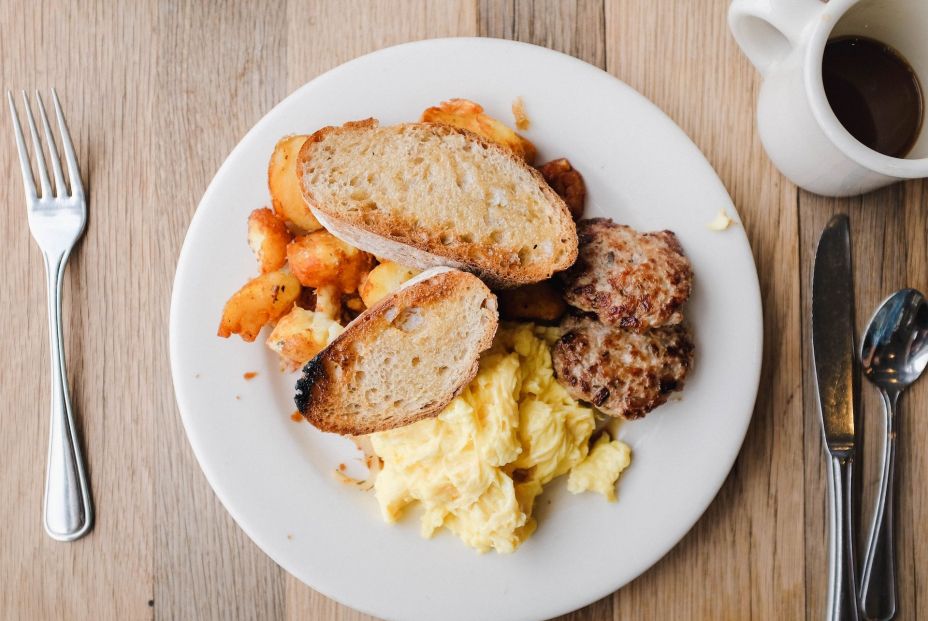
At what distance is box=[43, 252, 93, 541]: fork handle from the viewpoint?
1732 millimetres

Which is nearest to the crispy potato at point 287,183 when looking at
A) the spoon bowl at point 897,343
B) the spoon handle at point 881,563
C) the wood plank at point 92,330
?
the wood plank at point 92,330

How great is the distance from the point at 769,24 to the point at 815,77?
7.4 inches

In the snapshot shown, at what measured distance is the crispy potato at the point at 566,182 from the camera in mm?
1596

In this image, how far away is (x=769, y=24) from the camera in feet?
4.87

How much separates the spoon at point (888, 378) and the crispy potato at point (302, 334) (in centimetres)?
130

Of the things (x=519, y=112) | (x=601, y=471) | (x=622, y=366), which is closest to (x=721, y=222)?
(x=622, y=366)

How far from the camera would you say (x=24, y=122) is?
5.90 ft

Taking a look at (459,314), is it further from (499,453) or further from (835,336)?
(835,336)

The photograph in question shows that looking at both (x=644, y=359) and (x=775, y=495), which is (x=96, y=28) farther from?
(x=775, y=495)

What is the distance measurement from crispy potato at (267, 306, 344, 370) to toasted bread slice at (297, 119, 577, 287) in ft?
0.63

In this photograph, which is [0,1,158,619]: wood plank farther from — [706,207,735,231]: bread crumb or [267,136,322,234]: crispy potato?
[706,207,735,231]: bread crumb

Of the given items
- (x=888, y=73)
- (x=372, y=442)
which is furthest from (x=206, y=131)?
(x=888, y=73)

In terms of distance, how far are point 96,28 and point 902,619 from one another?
2.55 metres

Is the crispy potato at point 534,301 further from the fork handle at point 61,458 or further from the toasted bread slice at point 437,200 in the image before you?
the fork handle at point 61,458
